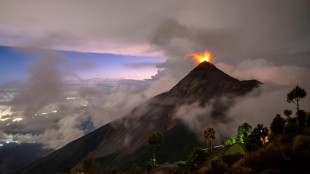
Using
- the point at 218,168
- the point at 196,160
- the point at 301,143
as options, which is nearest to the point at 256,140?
the point at 196,160

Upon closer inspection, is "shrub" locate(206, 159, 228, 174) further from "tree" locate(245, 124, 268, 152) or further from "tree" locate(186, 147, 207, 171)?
"tree" locate(186, 147, 207, 171)

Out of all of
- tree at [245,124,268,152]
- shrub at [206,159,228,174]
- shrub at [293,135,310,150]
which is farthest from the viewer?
tree at [245,124,268,152]

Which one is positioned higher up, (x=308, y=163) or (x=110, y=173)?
(x=308, y=163)

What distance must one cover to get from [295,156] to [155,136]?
79685 mm

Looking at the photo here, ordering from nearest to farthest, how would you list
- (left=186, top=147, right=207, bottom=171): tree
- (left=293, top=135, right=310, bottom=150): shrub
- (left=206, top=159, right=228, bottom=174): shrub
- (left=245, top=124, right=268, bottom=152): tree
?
(left=293, top=135, right=310, bottom=150): shrub → (left=206, top=159, right=228, bottom=174): shrub → (left=245, top=124, right=268, bottom=152): tree → (left=186, top=147, right=207, bottom=171): tree

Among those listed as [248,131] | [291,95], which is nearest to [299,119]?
[291,95]

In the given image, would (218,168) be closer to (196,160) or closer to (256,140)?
(256,140)

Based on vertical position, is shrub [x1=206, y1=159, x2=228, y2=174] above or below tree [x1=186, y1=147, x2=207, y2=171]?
above

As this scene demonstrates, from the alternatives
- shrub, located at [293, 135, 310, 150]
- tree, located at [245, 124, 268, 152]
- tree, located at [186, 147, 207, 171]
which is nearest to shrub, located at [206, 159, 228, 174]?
shrub, located at [293, 135, 310, 150]

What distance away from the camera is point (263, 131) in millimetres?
58969

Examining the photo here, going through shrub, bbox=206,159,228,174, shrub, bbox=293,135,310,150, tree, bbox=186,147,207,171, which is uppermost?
shrub, bbox=293,135,310,150

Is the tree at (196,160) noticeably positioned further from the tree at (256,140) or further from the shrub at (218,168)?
the shrub at (218,168)

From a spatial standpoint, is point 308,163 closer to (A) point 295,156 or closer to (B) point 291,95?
(A) point 295,156

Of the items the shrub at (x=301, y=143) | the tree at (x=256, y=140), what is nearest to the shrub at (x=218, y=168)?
the shrub at (x=301, y=143)
